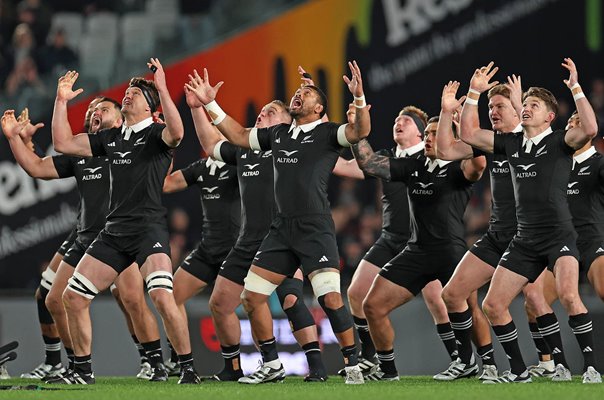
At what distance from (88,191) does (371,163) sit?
8.90ft

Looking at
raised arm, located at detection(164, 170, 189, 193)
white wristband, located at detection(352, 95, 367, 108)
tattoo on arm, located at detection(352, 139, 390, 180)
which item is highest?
white wristband, located at detection(352, 95, 367, 108)

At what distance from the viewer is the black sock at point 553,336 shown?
402 inches

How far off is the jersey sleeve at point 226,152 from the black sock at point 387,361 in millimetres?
2179

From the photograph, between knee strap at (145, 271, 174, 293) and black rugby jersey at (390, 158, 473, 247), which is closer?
knee strap at (145, 271, 174, 293)

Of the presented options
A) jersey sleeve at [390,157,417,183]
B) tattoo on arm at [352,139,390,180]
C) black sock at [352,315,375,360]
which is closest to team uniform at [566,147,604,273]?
jersey sleeve at [390,157,417,183]

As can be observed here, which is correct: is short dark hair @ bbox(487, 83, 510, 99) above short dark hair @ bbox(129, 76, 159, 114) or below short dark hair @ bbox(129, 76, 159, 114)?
below

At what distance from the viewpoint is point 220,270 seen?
34.8ft

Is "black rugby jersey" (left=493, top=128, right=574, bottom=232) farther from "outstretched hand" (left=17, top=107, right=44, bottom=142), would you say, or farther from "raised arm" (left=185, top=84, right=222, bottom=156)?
"outstretched hand" (left=17, top=107, right=44, bottom=142)

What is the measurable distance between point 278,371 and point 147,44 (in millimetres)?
7885

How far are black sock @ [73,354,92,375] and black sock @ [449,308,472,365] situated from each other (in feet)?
10.1

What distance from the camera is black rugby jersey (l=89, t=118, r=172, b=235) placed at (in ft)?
33.1

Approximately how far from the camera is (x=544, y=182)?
9.52 m

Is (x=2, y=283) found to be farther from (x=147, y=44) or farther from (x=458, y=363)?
(x=458, y=363)

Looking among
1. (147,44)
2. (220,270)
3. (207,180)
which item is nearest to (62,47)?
(147,44)
